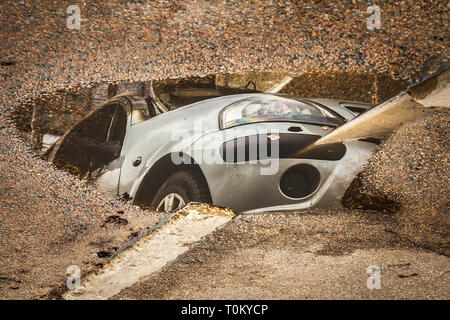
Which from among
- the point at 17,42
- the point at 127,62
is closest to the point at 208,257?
the point at 127,62

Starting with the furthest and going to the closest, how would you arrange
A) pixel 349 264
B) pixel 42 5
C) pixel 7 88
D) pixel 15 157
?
pixel 42 5 → pixel 7 88 → pixel 15 157 → pixel 349 264

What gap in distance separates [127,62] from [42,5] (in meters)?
1.19

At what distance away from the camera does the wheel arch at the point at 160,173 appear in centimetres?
225

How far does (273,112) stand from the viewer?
8.08ft

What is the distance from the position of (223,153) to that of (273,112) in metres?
0.50

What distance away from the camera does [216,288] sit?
2.00 m

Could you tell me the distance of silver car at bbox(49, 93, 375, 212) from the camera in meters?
2.22

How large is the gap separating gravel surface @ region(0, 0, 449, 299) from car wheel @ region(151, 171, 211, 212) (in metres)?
0.11

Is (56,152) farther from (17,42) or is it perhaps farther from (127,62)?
(17,42)

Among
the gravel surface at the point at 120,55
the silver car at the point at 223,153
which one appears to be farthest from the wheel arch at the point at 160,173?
the gravel surface at the point at 120,55

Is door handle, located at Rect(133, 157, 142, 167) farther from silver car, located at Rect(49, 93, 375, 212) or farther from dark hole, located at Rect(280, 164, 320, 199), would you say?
dark hole, located at Rect(280, 164, 320, 199)

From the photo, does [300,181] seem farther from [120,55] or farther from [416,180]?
[120,55]

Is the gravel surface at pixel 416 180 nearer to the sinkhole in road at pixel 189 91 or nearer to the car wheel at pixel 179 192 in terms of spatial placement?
the sinkhole in road at pixel 189 91

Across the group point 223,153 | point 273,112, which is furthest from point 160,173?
point 273,112
